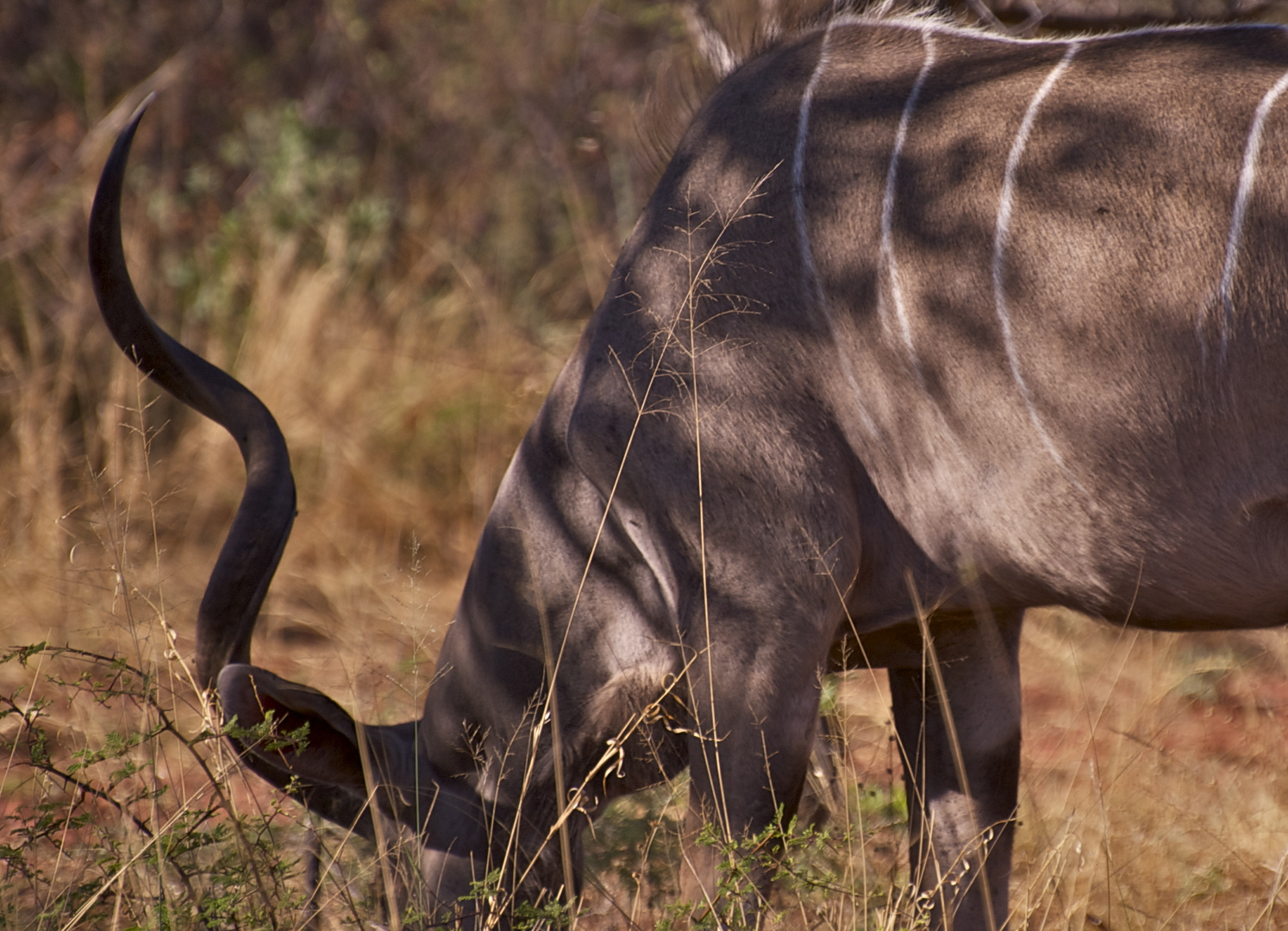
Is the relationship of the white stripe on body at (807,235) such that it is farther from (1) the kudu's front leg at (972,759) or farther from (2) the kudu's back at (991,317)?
(1) the kudu's front leg at (972,759)

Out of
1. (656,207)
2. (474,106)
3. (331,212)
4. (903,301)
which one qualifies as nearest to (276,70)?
(474,106)

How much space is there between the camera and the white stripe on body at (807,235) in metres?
2.09

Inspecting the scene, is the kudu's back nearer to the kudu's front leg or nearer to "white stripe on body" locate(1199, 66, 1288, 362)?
"white stripe on body" locate(1199, 66, 1288, 362)

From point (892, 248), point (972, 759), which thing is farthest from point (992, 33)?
point (972, 759)

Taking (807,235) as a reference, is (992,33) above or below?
above

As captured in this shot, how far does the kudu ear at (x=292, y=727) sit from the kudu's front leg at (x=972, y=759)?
1.09 metres

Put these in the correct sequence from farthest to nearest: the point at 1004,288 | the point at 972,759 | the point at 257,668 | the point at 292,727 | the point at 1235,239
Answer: the point at 972,759
the point at 292,727
the point at 257,668
the point at 1004,288
the point at 1235,239

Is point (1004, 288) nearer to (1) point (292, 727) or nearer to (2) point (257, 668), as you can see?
(2) point (257, 668)

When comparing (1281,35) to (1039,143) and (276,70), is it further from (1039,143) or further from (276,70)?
(276,70)

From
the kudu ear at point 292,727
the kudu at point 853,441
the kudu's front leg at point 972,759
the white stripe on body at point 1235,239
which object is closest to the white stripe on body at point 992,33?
the kudu at point 853,441

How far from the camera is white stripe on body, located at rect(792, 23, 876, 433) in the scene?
6.86 ft

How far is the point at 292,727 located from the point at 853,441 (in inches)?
44.3

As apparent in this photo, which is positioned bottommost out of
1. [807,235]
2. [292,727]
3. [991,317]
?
[292,727]

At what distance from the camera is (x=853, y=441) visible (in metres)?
2.12
